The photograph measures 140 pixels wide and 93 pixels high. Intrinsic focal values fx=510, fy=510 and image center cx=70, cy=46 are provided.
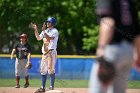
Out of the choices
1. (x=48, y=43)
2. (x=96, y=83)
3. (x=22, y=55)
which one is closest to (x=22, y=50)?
(x=22, y=55)

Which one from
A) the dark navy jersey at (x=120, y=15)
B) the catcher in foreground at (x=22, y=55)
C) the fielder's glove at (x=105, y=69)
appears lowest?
the catcher in foreground at (x=22, y=55)

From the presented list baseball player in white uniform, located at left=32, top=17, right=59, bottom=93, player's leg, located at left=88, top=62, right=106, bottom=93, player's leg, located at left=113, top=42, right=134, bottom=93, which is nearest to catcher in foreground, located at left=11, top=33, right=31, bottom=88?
baseball player in white uniform, located at left=32, top=17, right=59, bottom=93

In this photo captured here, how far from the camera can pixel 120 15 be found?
13.1ft

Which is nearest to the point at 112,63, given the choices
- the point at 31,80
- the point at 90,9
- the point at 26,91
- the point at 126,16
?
the point at 126,16

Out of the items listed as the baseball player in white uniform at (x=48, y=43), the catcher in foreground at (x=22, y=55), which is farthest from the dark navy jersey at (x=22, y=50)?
the baseball player in white uniform at (x=48, y=43)

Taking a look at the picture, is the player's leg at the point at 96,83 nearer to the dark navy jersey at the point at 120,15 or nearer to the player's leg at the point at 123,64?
the player's leg at the point at 123,64

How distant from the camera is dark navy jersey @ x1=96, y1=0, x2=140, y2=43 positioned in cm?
398

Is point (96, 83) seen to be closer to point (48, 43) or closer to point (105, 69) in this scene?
point (105, 69)

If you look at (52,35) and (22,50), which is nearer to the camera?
(52,35)

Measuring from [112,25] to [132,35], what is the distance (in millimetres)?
255

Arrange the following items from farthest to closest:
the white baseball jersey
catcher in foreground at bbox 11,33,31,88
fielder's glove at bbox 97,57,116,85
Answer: catcher in foreground at bbox 11,33,31,88 → the white baseball jersey → fielder's glove at bbox 97,57,116,85

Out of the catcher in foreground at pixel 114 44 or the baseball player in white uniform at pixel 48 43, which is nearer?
the catcher in foreground at pixel 114 44

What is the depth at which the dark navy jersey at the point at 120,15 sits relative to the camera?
3.98 m

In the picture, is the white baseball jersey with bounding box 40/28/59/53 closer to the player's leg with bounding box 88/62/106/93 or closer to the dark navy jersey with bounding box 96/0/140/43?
the dark navy jersey with bounding box 96/0/140/43
